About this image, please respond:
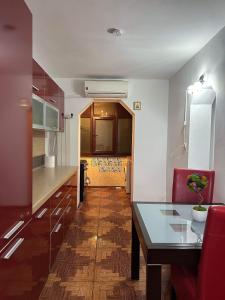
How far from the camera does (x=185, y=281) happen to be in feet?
4.70

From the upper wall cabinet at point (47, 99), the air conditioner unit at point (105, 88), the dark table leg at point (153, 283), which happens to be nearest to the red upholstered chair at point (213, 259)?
the dark table leg at point (153, 283)

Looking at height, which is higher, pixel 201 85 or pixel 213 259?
pixel 201 85

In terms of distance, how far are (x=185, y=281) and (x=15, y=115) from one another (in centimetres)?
140

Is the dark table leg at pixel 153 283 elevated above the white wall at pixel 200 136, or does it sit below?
below

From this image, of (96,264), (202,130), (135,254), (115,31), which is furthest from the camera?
(202,130)

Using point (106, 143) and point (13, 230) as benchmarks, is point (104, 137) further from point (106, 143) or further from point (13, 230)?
point (13, 230)

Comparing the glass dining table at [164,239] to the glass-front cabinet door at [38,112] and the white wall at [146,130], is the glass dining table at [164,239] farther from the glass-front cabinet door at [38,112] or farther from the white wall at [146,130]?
the white wall at [146,130]

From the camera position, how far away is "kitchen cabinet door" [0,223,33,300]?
1231 mm

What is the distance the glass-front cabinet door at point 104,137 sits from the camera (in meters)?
6.26

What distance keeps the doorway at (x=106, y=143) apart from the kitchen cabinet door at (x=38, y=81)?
11.6 ft

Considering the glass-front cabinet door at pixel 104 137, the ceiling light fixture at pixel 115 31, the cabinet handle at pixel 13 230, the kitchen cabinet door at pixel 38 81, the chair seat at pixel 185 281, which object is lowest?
the chair seat at pixel 185 281

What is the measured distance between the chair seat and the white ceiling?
1.96m

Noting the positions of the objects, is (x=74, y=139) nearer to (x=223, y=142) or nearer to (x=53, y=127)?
(x=53, y=127)

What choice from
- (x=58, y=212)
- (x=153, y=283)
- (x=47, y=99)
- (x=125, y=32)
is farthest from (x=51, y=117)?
(x=153, y=283)
